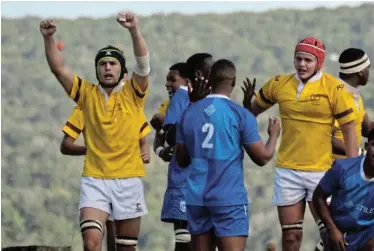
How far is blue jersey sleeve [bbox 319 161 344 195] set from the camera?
13.0 metres

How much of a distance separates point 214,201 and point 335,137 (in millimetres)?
3075

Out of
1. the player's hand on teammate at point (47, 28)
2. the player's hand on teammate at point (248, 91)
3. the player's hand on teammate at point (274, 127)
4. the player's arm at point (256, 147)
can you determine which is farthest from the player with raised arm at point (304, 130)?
the player's hand on teammate at point (47, 28)

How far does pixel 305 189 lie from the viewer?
15.2m


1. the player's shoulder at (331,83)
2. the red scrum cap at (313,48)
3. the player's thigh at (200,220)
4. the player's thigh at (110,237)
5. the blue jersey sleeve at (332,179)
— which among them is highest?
the red scrum cap at (313,48)

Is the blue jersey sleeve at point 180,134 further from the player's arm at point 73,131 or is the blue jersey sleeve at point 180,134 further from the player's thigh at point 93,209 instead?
the player's arm at point 73,131

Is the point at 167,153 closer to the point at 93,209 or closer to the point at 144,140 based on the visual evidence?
the point at 144,140

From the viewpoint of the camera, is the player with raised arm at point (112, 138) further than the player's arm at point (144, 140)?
No

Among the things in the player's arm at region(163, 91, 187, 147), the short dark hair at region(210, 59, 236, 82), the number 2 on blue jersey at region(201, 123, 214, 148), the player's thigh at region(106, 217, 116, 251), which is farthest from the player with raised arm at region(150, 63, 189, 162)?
the number 2 on blue jersey at region(201, 123, 214, 148)

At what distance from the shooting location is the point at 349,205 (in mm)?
13000

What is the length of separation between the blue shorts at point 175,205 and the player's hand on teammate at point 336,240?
282cm

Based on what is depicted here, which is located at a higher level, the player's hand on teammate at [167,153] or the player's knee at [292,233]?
the player's hand on teammate at [167,153]

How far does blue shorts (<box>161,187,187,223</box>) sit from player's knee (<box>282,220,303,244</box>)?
106cm

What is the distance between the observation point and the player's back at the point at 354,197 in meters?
12.9

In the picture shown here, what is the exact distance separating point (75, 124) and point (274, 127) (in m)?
2.54
